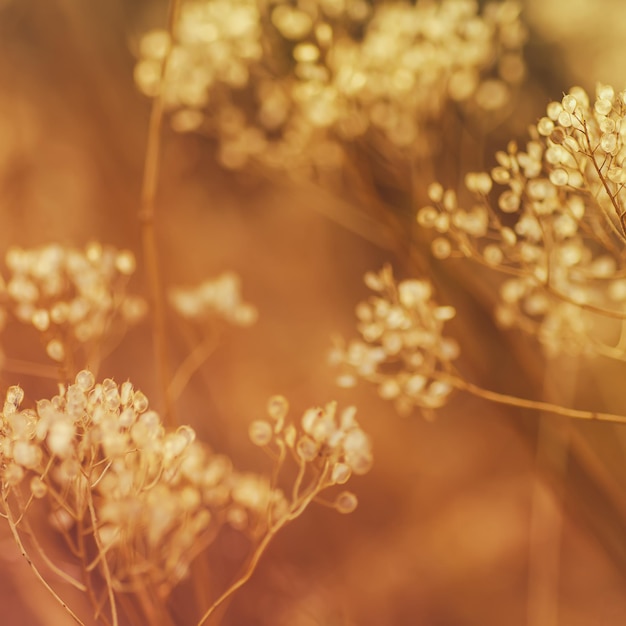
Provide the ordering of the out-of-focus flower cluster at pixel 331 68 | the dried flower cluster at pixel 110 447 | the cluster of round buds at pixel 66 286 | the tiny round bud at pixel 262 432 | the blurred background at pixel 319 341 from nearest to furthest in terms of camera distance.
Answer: the dried flower cluster at pixel 110 447 < the tiny round bud at pixel 262 432 < the cluster of round buds at pixel 66 286 < the out-of-focus flower cluster at pixel 331 68 < the blurred background at pixel 319 341

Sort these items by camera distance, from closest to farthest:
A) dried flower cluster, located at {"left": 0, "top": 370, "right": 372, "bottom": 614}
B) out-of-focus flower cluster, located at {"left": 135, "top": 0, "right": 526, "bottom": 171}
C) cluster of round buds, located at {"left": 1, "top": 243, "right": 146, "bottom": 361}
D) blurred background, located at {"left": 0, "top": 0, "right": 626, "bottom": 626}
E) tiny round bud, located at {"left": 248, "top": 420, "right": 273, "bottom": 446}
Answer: dried flower cluster, located at {"left": 0, "top": 370, "right": 372, "bottom": 614}
tiny round bud, located at {"left": 248, "top": 420, "right": 273, "bottom": 446}
cluster of round buds, located at {"left": 1, "top": 243, "right": 146, "bottom": 361}
out-of-focus flower cluster, located at {"left": 135, "top": 0, "right": 526, "bottom": 171}
blurred background, located at {"left": 0, "top": 0, "right": 626, "bottom": 626}

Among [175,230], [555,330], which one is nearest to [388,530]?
[555,330]

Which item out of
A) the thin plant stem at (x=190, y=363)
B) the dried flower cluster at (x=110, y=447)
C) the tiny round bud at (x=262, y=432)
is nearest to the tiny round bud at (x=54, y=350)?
the dried flower cluster at (x=110, y=447)

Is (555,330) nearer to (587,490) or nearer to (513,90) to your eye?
(587,490)

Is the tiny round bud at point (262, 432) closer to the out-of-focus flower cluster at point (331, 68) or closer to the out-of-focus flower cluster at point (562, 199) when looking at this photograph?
the out-of-focus flower cluster at point (562, 199)

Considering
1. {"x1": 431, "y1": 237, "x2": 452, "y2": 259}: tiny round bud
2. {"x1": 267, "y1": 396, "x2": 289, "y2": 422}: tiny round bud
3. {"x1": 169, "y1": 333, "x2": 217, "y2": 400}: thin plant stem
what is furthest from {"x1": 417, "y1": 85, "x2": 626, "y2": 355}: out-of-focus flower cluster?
{"x1": 169, "y1": 333, "x2": 217, "y2": 400}: thin plant stem

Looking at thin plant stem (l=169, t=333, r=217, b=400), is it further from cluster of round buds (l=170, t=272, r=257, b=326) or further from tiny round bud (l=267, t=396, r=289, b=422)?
tiny round bud (l=267, t=396, r=289, b=422)
